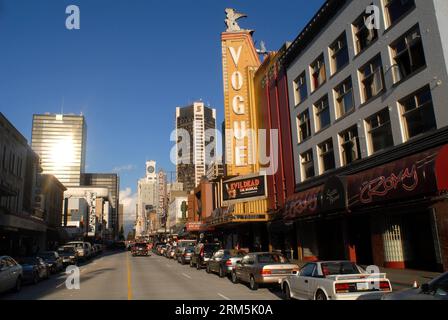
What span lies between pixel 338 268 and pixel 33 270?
604 inches

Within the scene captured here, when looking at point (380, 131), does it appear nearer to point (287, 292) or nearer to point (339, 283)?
point (287, 292)

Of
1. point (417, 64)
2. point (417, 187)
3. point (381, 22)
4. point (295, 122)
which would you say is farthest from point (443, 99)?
point (295, 122)

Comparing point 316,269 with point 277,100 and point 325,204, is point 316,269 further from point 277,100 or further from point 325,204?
point 277,100

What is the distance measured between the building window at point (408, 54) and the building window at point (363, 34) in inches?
76.2

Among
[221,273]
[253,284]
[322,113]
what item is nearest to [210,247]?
[221,273]

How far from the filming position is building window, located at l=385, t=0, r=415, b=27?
762 inches

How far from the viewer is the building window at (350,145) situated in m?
23.5

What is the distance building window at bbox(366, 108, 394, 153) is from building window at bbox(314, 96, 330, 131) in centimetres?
479

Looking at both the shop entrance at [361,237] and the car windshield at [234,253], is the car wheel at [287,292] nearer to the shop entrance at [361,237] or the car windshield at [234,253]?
the car windshield at [234,253]

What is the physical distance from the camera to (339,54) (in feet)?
84.8

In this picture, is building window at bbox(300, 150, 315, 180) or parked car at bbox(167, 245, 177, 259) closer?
building window at bbox(300, 150, 315, 180)

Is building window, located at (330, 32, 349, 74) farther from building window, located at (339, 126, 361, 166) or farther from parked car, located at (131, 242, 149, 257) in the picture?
parked car, located at (131, 242, 149, 257)

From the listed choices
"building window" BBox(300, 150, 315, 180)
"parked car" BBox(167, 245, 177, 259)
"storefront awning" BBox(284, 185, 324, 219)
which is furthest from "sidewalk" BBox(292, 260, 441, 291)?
"parked car" BBox(167, 245, 177, 259)
